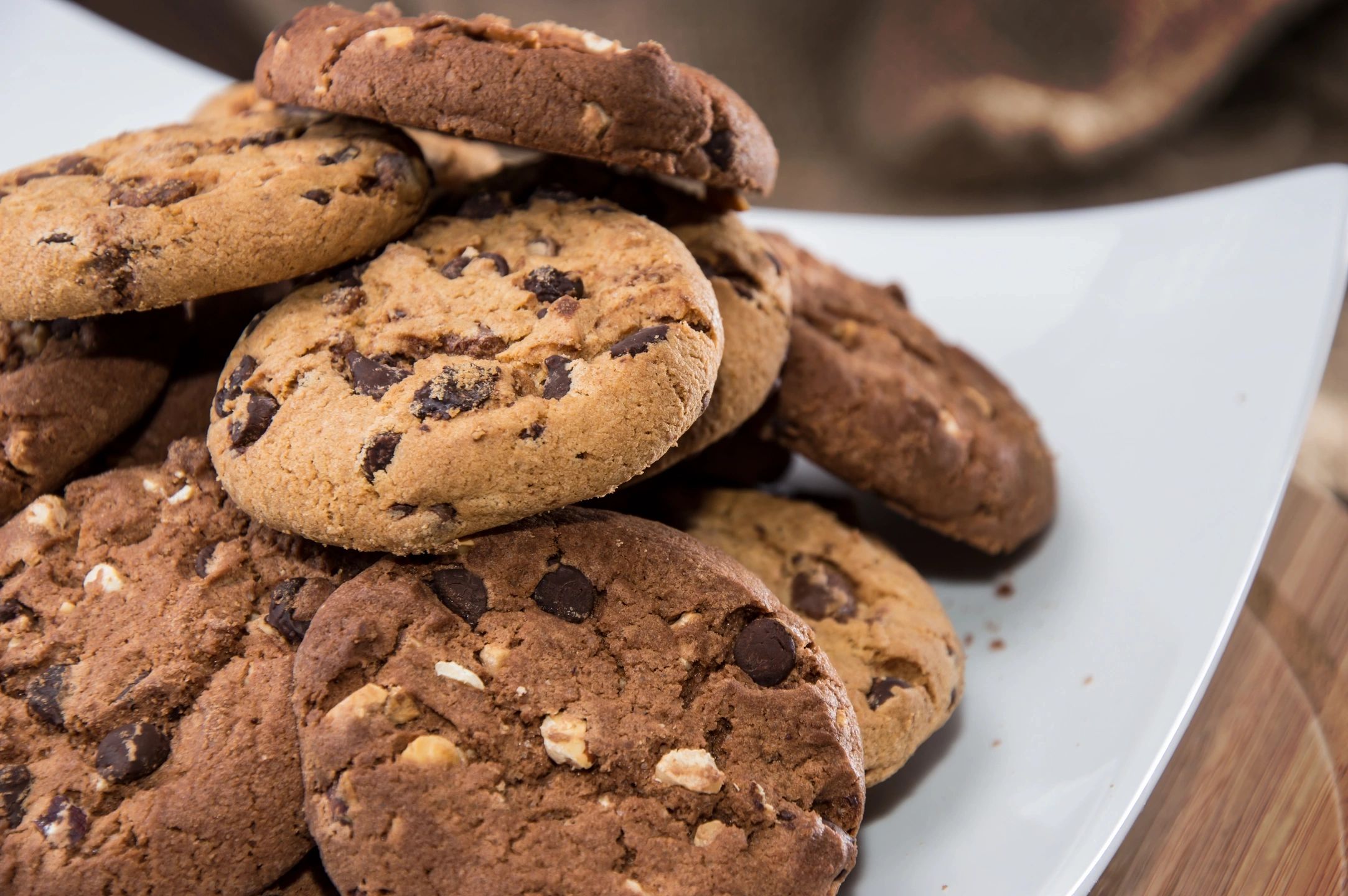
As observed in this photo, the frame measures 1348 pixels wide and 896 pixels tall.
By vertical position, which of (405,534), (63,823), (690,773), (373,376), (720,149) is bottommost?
(63,823)

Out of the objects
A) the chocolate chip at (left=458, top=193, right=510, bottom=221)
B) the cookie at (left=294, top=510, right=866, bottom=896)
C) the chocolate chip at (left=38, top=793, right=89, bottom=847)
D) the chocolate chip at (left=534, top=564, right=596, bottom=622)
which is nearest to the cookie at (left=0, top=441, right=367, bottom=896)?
the chocolate chip at (left=38, top=793, right=89, bottom=847)

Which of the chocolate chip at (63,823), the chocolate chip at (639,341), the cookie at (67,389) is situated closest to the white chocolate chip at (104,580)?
the cookie at (67,389)

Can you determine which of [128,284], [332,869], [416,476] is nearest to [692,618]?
[416,476]

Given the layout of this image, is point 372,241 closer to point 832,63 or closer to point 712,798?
point 712,798

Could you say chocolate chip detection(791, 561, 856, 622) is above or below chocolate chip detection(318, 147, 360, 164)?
below

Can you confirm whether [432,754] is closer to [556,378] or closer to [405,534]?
[405,534]

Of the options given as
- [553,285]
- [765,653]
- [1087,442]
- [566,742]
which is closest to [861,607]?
[765,653]

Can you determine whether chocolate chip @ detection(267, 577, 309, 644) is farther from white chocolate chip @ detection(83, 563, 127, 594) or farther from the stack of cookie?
white chocolate chip @ detection(83, 563, 127, 594)
